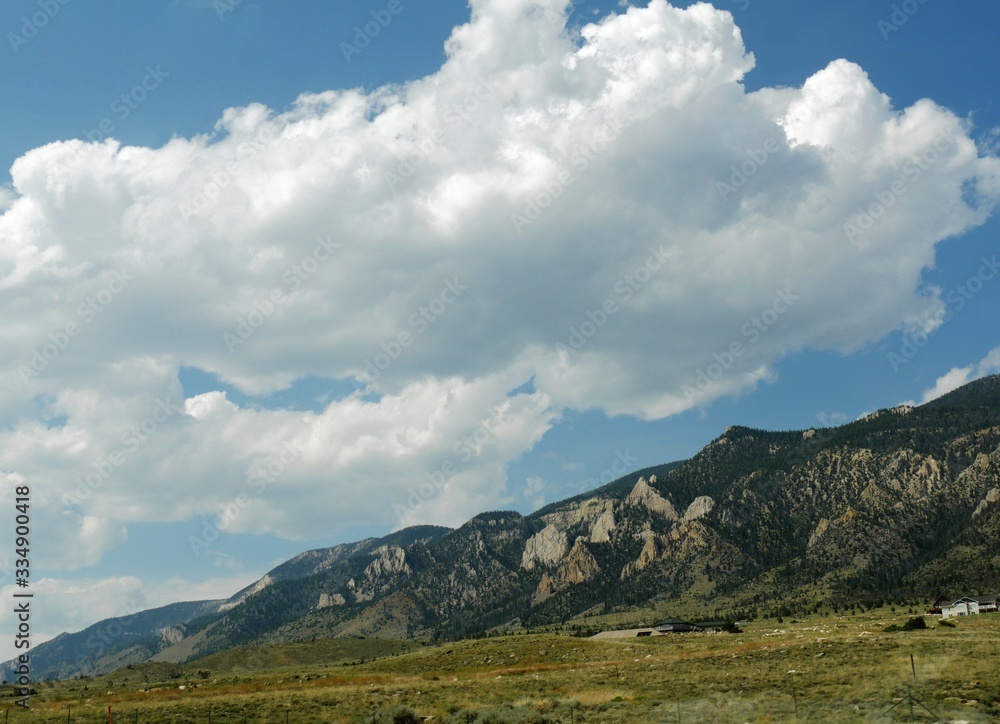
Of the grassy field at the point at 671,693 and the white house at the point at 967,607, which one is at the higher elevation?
the grassy field at the point at 671,693

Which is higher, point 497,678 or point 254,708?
point 254,708

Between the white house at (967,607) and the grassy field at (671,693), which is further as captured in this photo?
the white house at (967,607)

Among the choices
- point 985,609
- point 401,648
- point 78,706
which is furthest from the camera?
point 401,648

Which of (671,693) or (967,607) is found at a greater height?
(671,693)

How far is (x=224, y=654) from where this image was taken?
169m

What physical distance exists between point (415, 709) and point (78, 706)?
25.8 metres

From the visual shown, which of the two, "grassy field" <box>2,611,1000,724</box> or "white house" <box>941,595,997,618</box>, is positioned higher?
"grassy field" <box>2,611,1000,724</box>

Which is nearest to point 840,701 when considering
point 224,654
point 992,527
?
point 224,654

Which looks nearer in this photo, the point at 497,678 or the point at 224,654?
the point at 497,678

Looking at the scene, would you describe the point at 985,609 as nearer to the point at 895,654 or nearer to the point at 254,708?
the point at 895,654

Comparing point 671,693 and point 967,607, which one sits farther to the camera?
point 967,607

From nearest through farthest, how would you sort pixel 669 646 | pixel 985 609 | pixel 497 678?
pixel 497 678 < pixel 669 646 < pixel 985 609

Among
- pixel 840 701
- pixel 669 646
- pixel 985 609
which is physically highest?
pixel 840 701

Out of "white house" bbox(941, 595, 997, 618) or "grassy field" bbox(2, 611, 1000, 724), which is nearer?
"grassy field" bbox(2, 611, 1000, 724)
